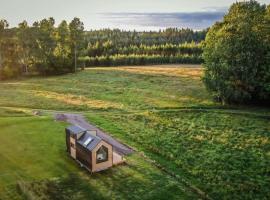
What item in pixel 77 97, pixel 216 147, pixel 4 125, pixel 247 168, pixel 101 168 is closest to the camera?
pixel 101 168

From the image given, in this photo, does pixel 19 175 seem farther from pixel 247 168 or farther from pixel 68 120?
pixel 247 168

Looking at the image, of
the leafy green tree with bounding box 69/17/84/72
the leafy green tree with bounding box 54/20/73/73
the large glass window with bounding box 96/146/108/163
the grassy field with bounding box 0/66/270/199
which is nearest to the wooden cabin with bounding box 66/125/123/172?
the large glass window with bounding box 96/146/108/163

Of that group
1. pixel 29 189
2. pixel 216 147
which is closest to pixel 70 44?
pixel 216 147

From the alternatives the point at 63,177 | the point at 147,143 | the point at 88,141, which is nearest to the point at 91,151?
the point at 88,141

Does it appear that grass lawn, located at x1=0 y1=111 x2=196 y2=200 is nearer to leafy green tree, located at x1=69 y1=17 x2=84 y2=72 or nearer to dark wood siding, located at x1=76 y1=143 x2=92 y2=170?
dark wood siding, located at x1=76 y1=143 x2=92 y2=170

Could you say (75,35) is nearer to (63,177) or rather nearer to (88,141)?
(88,141)

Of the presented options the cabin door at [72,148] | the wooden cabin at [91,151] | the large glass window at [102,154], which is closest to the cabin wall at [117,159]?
the wooden cabin at [91,151]
